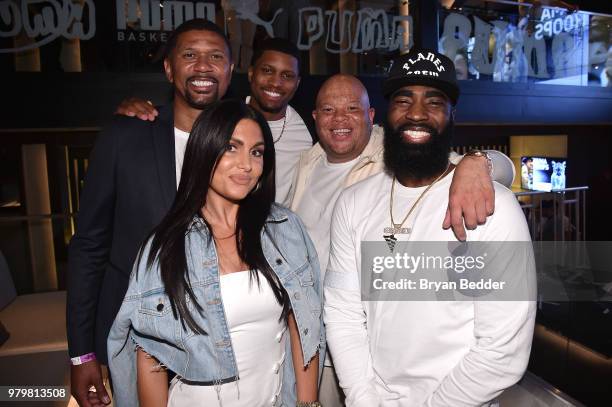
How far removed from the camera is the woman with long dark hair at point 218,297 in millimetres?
1519

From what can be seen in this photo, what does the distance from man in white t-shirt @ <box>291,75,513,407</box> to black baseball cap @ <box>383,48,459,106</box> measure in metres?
0.60

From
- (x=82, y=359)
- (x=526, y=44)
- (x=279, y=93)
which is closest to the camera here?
(x=82, y=359)

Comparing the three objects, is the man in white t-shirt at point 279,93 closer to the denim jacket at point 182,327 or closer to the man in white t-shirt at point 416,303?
the man in white t-shirt at point 416,303

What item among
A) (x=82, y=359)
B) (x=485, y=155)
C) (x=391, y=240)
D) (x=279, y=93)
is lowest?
(x=82, y=359)

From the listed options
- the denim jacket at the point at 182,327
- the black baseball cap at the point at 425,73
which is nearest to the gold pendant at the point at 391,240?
the denim jacket at the point at 182,327

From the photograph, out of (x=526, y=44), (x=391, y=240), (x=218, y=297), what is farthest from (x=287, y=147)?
(x=526, y=44)

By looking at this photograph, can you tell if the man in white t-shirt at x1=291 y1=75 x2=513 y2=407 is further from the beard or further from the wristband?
the wristband

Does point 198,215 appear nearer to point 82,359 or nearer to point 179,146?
point 179,146

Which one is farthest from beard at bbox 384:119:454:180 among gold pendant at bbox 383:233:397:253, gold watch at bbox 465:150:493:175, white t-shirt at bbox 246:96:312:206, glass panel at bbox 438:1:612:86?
glass panel at bbox 438:1:612:86

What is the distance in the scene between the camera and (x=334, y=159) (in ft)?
8.35

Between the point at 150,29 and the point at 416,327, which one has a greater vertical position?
the point at 150,29

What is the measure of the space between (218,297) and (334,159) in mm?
1256

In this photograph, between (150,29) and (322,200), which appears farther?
(150,29)

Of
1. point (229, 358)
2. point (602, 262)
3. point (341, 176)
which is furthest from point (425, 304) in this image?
point (602, 262)
